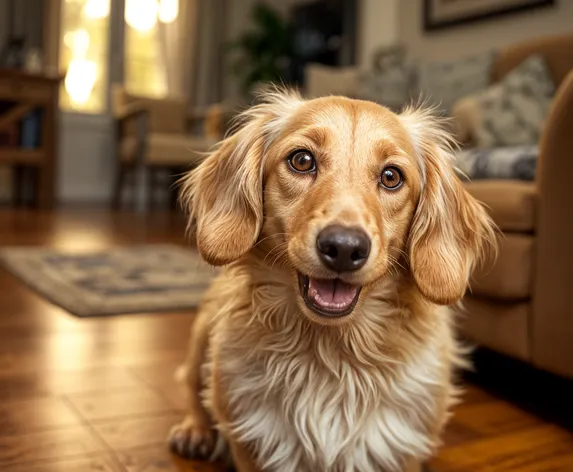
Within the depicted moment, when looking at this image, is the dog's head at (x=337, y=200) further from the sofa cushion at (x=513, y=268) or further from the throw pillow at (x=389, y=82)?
the throw pillow at (x=389, y=82)

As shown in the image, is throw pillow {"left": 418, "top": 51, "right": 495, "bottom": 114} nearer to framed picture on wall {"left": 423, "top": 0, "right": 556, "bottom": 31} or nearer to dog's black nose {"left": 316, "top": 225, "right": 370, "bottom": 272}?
framed picture on wall {"left": 423, "top": 0, "right": 556, "bottom": 31}

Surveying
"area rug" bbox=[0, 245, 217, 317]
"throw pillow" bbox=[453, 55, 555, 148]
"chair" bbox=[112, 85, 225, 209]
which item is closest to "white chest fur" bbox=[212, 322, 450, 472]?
"area rug" bbox=[0, 245, 217, 317]

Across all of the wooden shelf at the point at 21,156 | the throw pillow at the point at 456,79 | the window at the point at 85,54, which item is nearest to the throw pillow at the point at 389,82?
the throw pillow at the point at 456,79

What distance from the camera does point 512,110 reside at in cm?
325

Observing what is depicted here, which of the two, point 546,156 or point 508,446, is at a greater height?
point 546,156

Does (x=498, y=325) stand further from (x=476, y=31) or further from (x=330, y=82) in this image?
(x=330, y=82)

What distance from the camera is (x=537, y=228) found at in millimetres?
1685

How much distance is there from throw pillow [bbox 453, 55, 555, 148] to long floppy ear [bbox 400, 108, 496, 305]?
198 cm

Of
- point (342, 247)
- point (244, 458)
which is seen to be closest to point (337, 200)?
point (342, 247)

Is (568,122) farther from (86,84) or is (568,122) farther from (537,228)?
(86,84)

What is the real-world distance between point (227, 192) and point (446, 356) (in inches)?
20.8

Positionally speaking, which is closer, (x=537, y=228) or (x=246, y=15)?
(x=537, y=228)

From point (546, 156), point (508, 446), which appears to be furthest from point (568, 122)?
point (508, 446)

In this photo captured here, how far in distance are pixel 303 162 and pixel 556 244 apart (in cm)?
77
